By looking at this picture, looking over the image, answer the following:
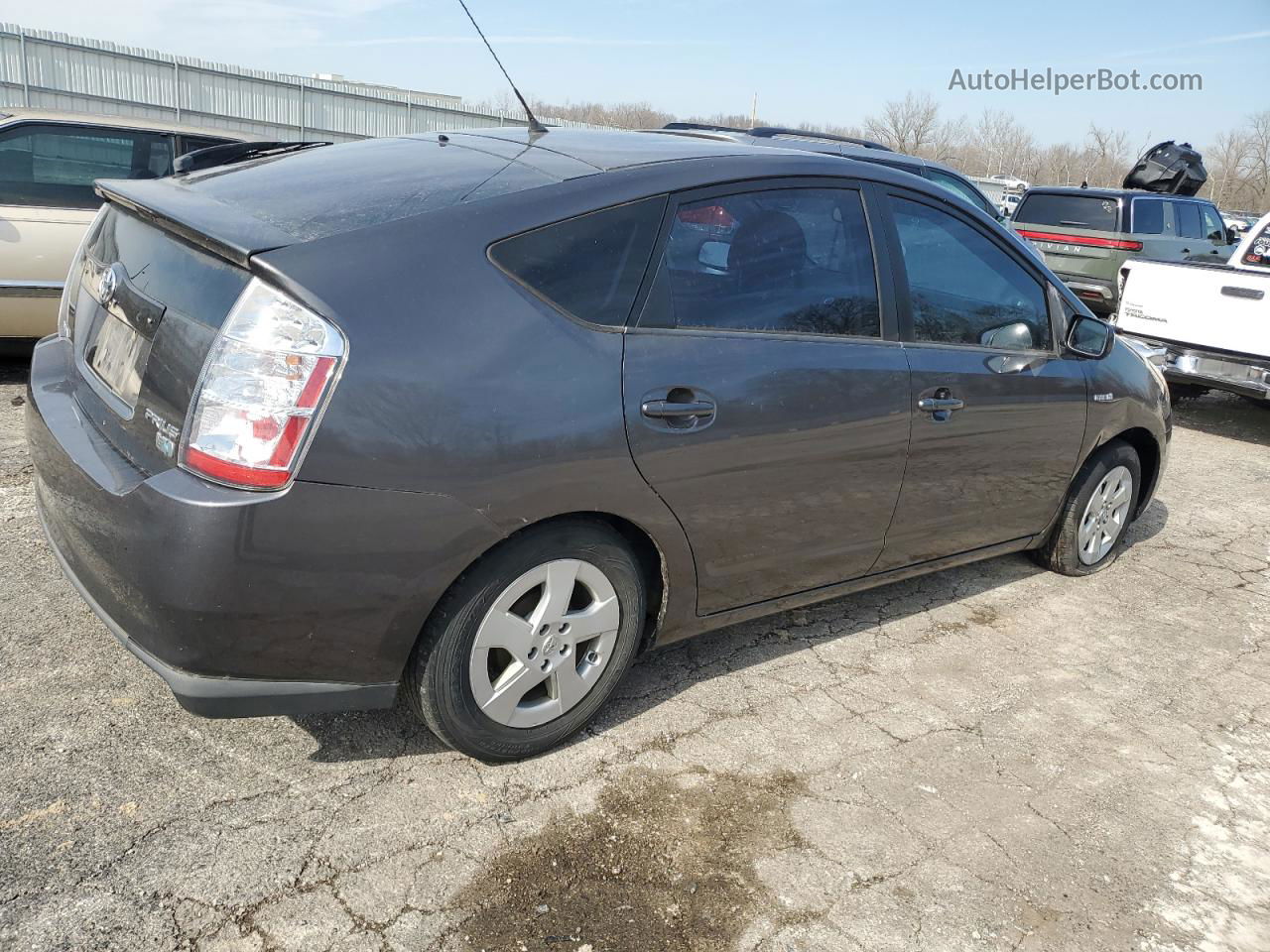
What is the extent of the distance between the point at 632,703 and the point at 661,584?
1.60ft

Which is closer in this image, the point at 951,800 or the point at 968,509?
the point at 951,800

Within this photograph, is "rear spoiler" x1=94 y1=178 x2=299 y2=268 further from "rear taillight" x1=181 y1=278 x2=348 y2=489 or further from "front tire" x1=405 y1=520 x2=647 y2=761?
"front tire" x1=405 y1=520 x2=647 y2=761

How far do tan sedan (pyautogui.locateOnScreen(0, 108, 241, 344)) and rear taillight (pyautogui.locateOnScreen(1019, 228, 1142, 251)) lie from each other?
410 inches

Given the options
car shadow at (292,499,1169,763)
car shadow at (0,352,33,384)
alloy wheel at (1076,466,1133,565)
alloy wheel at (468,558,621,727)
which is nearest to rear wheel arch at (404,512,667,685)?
alloy wheel at (468,558,621,727)

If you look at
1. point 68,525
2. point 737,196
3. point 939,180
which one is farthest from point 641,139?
point 939,180

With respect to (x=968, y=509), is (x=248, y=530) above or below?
above

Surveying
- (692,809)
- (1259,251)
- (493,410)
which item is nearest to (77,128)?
(493,410)

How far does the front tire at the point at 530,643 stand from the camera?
2.59m

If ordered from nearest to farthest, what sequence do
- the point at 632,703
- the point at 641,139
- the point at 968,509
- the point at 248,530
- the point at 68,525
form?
the point at 248,530
the point at 68,525
the point at 632,703
the point at 641,139
the point at 968,509

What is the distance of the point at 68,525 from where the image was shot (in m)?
2.66

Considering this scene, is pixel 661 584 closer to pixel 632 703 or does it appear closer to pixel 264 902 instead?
pixel 632 703

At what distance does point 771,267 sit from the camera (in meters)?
3.18

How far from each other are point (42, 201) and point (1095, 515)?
5974 mm

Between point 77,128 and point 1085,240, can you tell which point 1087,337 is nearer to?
point 77,128
